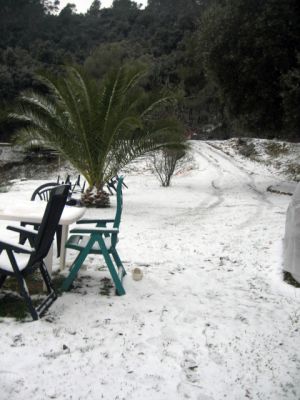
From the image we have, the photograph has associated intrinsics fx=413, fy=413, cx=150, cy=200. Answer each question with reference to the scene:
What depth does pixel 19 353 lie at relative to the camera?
9.29 ft

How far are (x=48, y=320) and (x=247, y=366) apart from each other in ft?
5.22

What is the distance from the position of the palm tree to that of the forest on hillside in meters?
0.58

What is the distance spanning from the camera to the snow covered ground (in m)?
2.58

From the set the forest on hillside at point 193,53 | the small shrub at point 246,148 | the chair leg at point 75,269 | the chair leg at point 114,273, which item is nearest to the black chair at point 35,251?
the chair leg at point 75,269

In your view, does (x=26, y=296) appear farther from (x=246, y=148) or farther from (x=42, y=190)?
(x=246, y=148)

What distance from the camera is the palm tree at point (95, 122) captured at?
900cm

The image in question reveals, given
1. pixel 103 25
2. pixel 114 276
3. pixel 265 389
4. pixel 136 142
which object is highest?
pixel 103 25

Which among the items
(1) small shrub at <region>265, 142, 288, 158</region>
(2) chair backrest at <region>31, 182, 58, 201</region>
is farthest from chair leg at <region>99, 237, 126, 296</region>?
(1) small shrub at <region>265, 142, 288, 158</region>

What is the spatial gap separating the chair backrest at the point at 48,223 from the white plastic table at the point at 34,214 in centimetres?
48

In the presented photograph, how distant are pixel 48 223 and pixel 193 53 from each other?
33894 millimetres

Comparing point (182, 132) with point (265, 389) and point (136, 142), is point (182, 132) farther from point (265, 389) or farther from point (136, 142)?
point (265, 389)

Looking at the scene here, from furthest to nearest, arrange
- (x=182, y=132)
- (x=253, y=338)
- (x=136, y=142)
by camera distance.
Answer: (x=182, y=132), (x=136, y=142), (x=253, y=338)

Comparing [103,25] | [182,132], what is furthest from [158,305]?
[103,25]

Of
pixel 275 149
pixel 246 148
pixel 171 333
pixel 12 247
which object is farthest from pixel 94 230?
pixel 246 148
